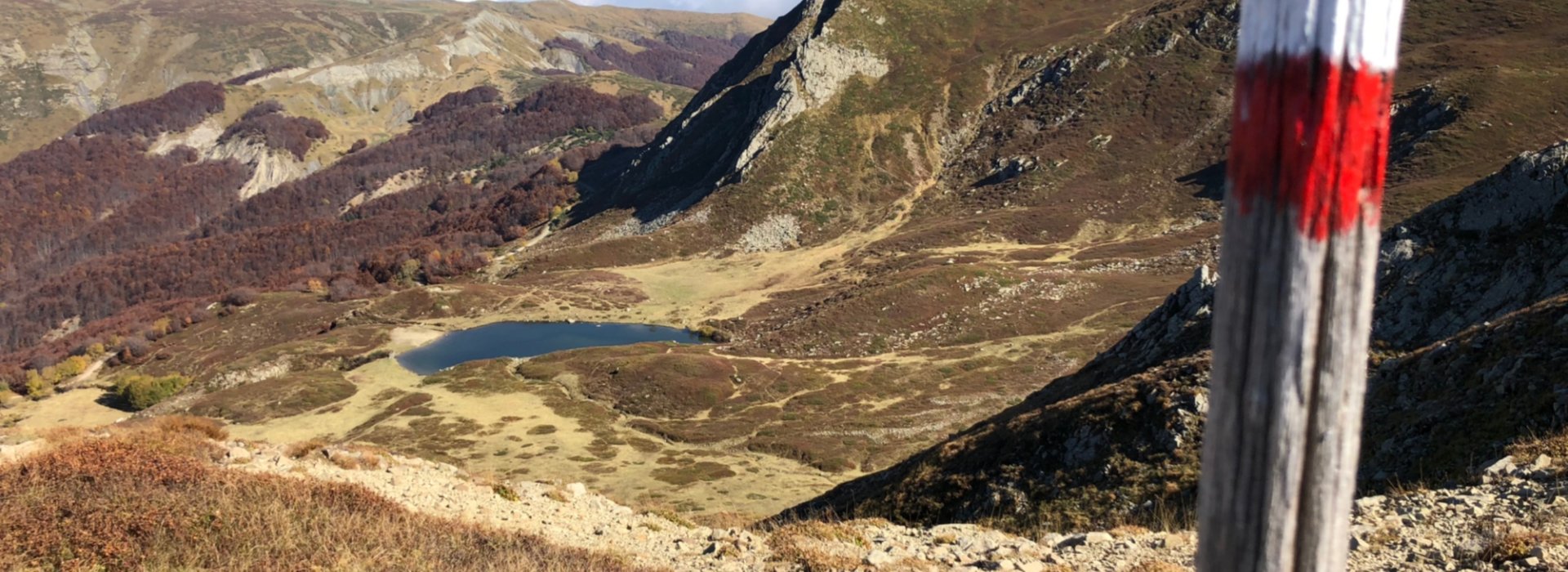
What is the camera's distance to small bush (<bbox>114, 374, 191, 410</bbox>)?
268ft

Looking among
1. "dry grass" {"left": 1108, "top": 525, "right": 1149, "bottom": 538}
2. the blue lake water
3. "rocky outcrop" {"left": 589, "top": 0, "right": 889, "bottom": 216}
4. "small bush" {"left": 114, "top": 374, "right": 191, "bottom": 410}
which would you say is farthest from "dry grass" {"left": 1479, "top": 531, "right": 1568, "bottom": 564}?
"rocky outcrop" {"left": 589, "top": 0, "right": 889, "bottom": 216}

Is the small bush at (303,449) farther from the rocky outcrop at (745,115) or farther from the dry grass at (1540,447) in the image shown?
the rocky outcrop at (745,115)

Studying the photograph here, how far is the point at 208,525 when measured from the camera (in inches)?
389

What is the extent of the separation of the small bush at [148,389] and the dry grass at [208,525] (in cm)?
8644

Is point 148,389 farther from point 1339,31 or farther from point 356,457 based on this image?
point 1339,31

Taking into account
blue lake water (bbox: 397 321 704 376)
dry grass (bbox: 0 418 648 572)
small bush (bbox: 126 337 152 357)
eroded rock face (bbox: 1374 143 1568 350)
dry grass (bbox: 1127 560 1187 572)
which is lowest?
small bush (bbox: 126 337 152 357)

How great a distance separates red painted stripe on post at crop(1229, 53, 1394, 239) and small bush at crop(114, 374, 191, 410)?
338ft

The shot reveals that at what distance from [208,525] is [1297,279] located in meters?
12.0

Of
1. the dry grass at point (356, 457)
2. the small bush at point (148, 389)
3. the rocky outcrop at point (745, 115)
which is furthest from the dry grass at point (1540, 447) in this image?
the rocky outcrop at point (745, 115)

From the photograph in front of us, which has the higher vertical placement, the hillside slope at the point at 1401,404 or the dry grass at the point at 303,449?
the hillside slope at the point at 1401,404

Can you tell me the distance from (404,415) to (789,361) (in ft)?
105

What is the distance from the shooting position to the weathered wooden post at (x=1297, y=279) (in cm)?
154

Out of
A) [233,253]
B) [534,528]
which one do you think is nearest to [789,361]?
[534,528]

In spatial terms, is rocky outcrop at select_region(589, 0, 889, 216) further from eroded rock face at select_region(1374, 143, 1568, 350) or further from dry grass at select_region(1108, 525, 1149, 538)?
dry grass at select_region(1108, 525, 1149, 538)
